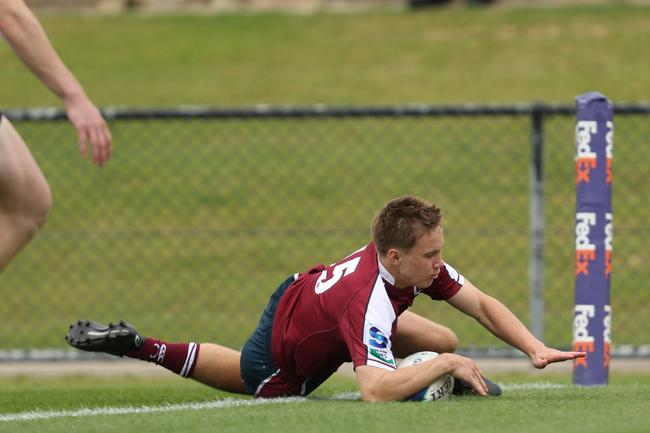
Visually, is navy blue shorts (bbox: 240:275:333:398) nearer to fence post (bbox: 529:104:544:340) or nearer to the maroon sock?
the maroon sock

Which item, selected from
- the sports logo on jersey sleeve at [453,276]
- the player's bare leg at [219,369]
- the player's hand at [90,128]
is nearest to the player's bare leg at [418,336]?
the sports logo on jersey sleeve at [453,276]

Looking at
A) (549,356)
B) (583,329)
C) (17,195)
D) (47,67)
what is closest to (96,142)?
(47,67)

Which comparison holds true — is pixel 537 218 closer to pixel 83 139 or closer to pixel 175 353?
pixel 175 353

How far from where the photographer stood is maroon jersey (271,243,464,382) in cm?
541

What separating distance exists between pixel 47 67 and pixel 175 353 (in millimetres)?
1918

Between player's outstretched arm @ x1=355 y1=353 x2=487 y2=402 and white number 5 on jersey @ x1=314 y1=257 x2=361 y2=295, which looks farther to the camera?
white number 5 on jersey @ x1=314 y1=257 x2=361 y2=295

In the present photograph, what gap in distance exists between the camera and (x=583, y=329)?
6.30m

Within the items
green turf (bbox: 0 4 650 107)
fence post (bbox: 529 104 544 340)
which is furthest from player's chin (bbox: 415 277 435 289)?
green turf (bbox: 0 4 650 107)

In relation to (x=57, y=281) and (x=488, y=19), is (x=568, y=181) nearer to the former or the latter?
(x=57, y=281)

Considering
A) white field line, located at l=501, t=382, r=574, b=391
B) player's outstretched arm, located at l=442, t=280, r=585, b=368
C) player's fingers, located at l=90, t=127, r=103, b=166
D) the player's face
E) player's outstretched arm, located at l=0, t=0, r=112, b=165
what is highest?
player's outstretched arm, located at l=0, t=0, r=112, b=165

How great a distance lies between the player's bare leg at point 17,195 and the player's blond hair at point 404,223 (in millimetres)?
1323

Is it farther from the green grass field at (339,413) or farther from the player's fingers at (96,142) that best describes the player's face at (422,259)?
the player's fingers at (96,142)

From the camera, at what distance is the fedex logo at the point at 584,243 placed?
6309 mm

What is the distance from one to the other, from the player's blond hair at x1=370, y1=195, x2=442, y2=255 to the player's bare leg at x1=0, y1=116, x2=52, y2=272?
1323 millimetres
